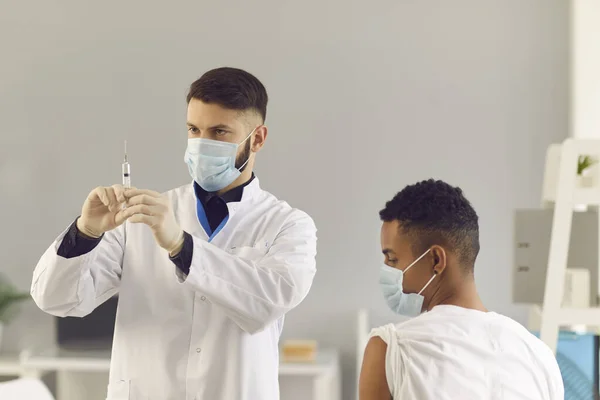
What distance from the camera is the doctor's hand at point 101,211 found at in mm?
1408

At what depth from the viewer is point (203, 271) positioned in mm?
1472

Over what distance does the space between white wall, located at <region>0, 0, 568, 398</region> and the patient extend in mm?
2403

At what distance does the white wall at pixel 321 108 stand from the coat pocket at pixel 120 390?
7.31 feet

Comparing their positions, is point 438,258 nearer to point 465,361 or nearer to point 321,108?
point 465,361

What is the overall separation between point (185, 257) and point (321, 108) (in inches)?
95.2

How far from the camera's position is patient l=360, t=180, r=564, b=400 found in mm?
1207

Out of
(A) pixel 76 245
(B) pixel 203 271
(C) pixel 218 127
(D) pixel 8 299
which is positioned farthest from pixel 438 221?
(D) pixel 8 299

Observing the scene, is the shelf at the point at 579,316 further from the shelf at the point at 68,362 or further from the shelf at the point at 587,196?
the shelf at the point at 68,362

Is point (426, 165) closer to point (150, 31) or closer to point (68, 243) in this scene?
point (150, 31)

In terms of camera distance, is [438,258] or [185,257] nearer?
[438,258]

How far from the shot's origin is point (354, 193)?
3779 mm

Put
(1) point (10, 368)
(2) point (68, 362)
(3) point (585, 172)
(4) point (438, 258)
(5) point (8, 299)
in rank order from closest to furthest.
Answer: (4) point (438, 258) → (3) point (585, 172) → (2) point (68, 362) → (1) point (10, 368) → (5) point (8, 299)

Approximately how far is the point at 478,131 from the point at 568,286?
4.56 feet

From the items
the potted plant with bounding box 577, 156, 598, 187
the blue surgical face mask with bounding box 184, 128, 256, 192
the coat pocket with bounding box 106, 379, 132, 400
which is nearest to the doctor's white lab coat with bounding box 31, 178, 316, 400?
the coat pocket with bounding box 106, 379, 132, 400
